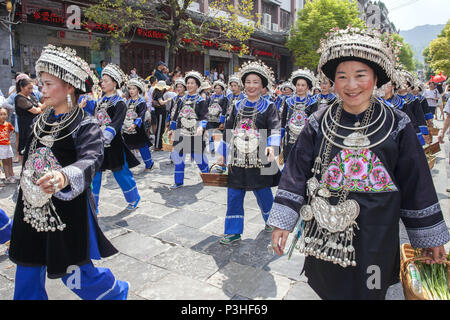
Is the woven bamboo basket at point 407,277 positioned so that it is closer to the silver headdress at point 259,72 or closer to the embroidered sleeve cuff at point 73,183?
the embroidered sleeve cuff at point 73,183

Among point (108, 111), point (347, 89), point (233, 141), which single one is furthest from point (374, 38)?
point (108, 111)

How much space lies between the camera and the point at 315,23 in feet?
91.7

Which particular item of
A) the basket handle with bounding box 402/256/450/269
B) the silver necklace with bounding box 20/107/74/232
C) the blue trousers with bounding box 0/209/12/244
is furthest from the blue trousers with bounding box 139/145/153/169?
the basket handle with bounding box 402/256/450/269

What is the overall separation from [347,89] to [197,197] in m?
4.11

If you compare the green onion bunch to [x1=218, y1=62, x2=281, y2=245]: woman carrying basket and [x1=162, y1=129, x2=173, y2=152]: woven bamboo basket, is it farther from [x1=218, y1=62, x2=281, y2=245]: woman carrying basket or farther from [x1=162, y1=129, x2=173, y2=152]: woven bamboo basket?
[x1=162, y1=129, x2=173, y2=152]: woven bamboo basket

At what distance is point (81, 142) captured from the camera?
252cm

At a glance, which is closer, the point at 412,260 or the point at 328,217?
the point at 328,217

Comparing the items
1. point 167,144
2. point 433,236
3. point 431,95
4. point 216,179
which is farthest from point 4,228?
point 431,95

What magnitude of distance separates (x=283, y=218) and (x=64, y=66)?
1.77 m

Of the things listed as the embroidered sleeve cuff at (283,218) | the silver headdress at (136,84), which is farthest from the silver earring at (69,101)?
the silver headdress at (136,84)

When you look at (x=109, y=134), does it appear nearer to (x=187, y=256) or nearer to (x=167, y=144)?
(x=187, y=256)

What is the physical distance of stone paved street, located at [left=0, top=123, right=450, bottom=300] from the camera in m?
3.13

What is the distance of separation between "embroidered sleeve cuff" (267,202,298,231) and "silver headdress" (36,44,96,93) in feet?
5.29

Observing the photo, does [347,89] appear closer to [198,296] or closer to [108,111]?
[198,296]
